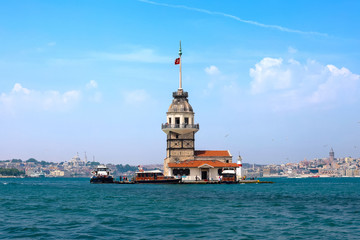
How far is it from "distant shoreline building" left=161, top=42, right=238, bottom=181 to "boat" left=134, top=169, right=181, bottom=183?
2.74 meters

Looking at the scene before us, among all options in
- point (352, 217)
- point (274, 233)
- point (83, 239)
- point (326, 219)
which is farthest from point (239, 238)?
point (352, 217)

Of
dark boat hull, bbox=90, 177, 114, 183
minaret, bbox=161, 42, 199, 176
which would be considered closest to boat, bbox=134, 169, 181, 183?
minaret, bbox=161, 42, 199, 176

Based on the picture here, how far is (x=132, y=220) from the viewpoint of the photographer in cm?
3347

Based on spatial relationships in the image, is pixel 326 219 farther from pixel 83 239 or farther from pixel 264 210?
pixel 83 239

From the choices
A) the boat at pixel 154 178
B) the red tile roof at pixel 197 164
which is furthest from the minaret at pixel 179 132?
the boat at pixel 154 178

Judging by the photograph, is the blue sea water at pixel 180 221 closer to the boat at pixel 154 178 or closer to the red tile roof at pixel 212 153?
the boat at pixel 154 178

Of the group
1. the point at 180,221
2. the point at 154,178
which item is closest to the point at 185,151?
the point at 154,178

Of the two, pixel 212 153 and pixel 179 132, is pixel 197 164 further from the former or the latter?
pixel 179 132

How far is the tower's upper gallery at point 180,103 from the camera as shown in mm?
102075

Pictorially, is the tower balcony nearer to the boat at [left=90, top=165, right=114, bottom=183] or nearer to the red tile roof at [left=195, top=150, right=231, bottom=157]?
the red tile roof at [left=195, top=150, right=231, bottom=157]

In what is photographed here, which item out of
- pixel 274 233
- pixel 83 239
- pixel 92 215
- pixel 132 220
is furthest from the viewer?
pixel 92 215

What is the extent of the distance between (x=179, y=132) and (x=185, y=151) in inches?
153

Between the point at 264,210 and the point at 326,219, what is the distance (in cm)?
706

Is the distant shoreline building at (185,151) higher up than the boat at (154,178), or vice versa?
the distant shoreline building at (185,151)
